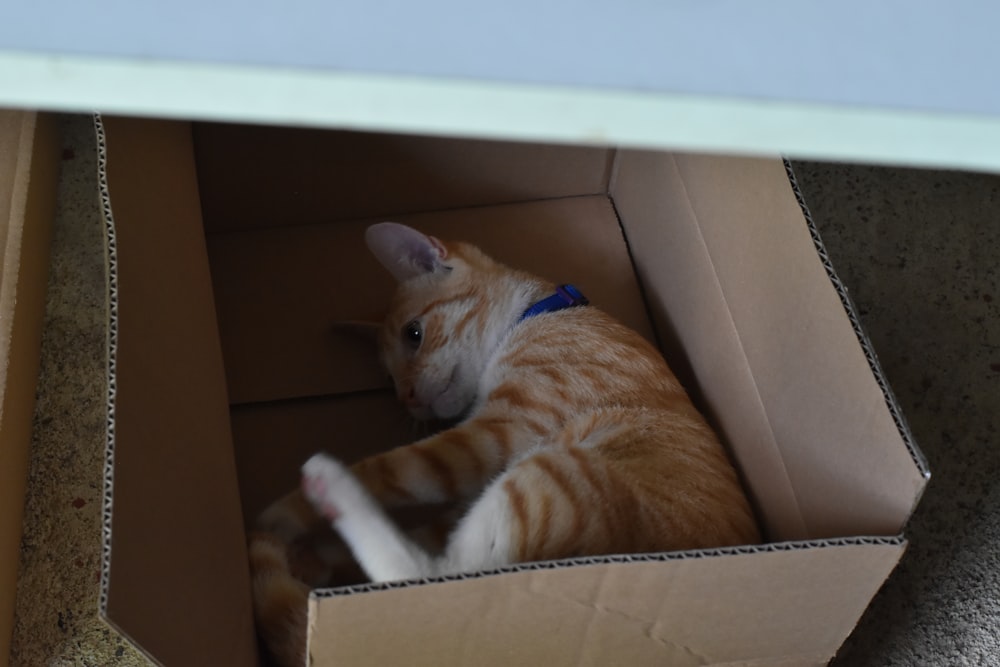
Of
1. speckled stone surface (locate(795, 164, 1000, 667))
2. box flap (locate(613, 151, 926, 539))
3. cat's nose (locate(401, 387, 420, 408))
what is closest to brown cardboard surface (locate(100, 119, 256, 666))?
cat's nose (locate(401, 387, 420, 408))

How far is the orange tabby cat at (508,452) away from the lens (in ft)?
3.12

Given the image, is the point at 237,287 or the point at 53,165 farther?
the point at 53,165

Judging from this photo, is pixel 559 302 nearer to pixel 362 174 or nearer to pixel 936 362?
pixel 362 174

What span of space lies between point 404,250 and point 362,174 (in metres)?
0.18

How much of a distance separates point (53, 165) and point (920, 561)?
1413 millimetres

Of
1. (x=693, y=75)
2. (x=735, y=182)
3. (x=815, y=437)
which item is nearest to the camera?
(x=693, y=75)

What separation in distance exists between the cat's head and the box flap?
273 mm

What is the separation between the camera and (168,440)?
0.89m

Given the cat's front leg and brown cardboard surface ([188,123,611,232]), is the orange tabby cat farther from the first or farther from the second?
brown cardboard surface ([188,123,611,232])

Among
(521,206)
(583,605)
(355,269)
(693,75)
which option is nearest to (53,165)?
(355,269)

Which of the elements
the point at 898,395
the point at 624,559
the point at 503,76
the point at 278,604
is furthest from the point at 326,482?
the point at 898,395

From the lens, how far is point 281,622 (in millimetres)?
971

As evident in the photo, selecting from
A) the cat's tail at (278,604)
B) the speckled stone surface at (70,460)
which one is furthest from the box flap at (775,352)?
the speckled stone surface at (70,460)

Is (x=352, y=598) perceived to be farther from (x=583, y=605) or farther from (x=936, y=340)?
(x=936, y=340)
